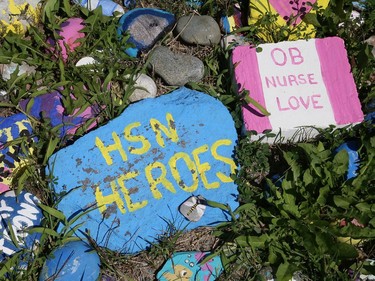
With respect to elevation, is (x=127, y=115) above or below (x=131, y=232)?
above

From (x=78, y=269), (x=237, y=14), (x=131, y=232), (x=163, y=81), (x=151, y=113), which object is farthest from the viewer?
(x=237, y=14)

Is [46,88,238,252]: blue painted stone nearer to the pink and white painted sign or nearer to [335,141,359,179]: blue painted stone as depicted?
the pink and white painted sign

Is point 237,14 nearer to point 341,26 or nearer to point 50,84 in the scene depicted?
point 341,26

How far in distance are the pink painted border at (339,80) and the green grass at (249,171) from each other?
3.3 inches

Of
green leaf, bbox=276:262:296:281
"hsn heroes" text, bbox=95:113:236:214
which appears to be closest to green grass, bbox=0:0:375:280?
green leaf, bbox=276:262:296:281

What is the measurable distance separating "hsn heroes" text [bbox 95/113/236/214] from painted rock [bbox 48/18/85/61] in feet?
1.86

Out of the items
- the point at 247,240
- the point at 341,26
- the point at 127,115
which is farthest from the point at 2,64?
the point at 341,26

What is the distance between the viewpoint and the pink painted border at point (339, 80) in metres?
2.75

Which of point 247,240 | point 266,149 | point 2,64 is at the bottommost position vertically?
point 247,240

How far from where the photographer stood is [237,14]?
310 centimetres

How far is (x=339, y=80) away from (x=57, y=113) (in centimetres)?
149

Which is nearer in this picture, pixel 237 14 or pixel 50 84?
pixel 50 84

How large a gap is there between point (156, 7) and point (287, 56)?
851mm

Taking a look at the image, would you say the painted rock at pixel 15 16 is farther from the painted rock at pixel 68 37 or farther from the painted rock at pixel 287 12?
the painted rock at pixel 287 12
